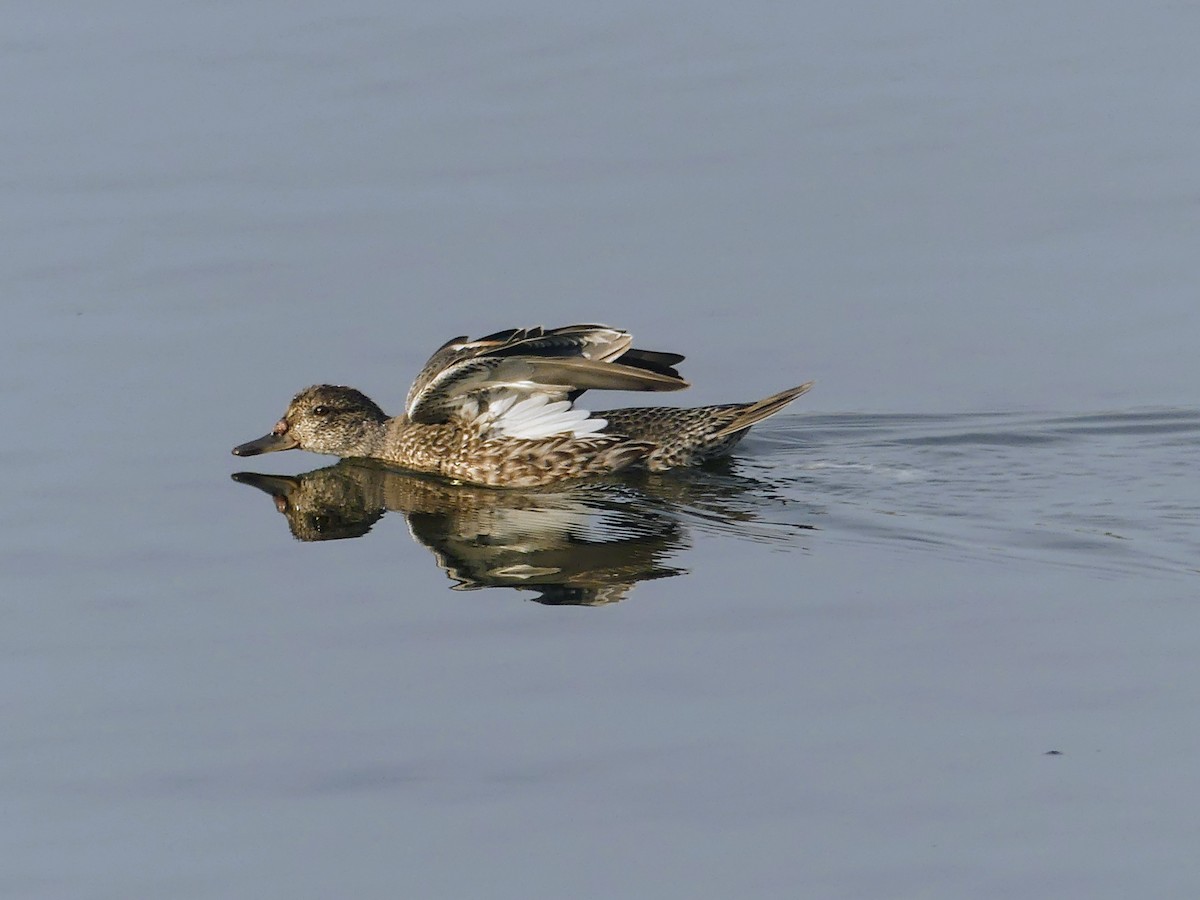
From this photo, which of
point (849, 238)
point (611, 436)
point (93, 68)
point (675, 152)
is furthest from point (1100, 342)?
point (93, 68)

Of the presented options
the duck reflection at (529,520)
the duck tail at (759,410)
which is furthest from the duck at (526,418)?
the duck reflection at (529,520)

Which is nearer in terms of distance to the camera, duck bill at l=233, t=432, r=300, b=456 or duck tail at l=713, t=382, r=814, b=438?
duck tail at l=713, t=382, r=814, b=438

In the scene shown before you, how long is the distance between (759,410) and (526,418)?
1389 mm

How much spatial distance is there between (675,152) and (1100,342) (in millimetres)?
4196

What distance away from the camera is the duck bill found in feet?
38.8

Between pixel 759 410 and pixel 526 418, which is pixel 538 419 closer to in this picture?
pixel 526 418

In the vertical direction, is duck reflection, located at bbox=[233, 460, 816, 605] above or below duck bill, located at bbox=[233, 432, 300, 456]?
below

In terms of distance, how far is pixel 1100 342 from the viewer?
12430 mm

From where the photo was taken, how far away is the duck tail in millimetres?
11188

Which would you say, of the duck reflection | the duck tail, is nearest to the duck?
the duck tail

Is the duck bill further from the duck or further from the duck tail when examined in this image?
the duck tail

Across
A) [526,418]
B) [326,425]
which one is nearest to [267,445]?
[326,425]

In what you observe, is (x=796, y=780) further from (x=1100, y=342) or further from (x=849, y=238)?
(x=849, y=238)

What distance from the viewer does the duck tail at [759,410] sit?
1119 cm
